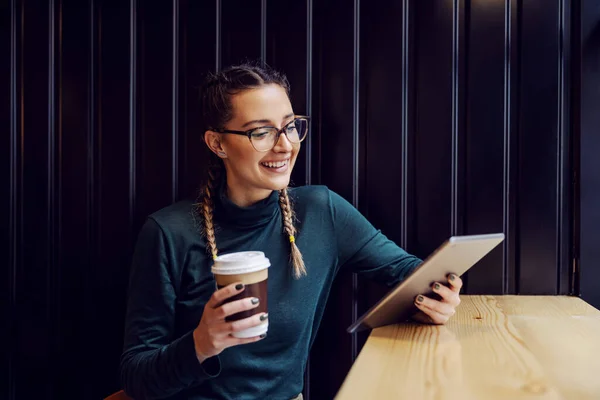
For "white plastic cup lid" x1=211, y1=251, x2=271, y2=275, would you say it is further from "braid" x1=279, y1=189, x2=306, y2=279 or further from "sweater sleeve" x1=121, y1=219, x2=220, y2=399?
"braid" x1=279, y1=189, x2=306, y2=279

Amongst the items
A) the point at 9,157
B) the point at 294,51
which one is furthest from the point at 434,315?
the point at 9,157

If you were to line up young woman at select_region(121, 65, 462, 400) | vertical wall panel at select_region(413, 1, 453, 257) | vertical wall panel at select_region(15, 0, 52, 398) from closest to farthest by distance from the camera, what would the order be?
young woman at select_region(121, 65, 462, 400)
vertical wall panel at select_region(413, 1, 453, 257)
vertical wall panel at select_region(15, 0, 52, 398)

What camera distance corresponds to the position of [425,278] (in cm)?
115

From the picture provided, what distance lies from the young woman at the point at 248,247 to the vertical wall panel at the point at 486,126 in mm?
349

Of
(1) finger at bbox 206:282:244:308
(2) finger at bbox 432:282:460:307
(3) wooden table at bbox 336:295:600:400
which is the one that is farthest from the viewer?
(2) finger at bbox 432:282:460:307

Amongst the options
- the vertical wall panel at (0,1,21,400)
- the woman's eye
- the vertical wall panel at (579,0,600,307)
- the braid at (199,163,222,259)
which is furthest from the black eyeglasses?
the vertical wall panel at (0,1,21,400)

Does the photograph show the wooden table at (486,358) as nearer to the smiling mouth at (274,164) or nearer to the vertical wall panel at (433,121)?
the vertical wall panel at (433,121)

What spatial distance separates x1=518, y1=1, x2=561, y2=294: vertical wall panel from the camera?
1.64 metres

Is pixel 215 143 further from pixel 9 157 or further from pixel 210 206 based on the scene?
pixel 9 157

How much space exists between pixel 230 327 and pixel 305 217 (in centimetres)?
62

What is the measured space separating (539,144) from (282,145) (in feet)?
2.84

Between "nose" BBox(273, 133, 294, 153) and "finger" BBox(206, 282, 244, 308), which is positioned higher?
"nose" BBox(273, 133, 294, 153)

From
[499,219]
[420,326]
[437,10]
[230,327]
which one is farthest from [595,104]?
[230,327]

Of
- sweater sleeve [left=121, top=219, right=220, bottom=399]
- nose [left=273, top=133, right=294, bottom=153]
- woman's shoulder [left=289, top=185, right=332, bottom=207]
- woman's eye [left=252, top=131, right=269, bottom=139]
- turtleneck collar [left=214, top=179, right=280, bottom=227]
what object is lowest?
sweater sleeve [left=121, top=219, right=220, bottom=399]
